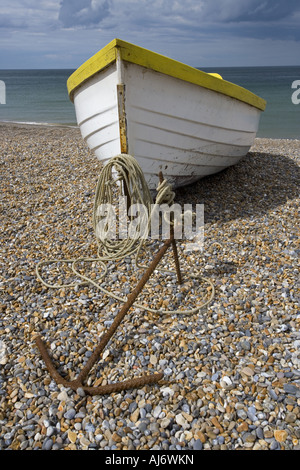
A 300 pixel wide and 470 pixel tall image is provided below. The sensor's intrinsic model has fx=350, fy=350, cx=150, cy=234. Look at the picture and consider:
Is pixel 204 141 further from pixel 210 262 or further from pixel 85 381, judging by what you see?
pixel 85 381

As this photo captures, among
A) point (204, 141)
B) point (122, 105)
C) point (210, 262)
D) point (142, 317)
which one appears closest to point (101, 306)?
point (142, 317)

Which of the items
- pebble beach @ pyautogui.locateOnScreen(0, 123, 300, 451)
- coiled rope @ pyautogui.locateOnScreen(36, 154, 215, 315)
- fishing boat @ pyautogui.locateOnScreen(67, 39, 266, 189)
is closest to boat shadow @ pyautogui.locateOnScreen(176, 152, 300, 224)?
Answer: pebble beach @ pyautogui.locateOnScreen(0, 123, 300, 451)

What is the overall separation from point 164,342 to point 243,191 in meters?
3.39

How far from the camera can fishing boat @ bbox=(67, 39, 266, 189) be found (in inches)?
143

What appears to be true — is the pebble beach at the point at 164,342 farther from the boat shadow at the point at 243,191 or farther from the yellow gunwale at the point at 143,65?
the yellow gunwale at the point at 143,65

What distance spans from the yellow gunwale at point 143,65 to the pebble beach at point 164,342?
1.61 meters

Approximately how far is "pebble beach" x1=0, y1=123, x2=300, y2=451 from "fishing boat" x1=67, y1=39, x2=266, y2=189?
0.89 metres

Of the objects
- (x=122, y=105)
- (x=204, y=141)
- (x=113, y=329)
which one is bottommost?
(x=113, y=329)

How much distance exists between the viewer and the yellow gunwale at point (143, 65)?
345cm

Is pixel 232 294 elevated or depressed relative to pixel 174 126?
depressed

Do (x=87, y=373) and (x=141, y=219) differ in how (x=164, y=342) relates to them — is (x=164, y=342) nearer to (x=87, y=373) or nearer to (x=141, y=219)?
(x=87, y=373)

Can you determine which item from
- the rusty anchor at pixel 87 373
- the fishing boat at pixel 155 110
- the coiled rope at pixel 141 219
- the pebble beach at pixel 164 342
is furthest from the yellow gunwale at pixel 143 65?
the rusty anchor at pixel 87 373

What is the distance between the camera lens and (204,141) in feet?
14.8

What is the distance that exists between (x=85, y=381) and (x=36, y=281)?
138 cm
